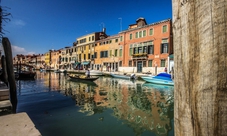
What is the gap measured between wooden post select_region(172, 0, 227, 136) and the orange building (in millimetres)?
22614

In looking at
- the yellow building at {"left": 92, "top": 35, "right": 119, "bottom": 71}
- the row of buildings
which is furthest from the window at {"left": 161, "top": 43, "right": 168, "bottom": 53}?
the yellow building at {"left": 92, "top": 35, "right": 119, "bottom": 71}

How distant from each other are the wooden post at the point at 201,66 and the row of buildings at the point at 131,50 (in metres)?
22.2

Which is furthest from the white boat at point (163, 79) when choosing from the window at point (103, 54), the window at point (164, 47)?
the window at point (103, 54)

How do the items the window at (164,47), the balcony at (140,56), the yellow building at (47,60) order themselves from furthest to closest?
the yellow building at (47,60) < the balcony at (140,56) < the window at (164,47)

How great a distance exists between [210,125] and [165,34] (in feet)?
79.5

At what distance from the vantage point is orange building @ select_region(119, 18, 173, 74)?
73.6 ft

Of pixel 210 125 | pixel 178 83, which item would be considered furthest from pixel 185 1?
pixel 210 125

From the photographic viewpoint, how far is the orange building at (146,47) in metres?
22.4

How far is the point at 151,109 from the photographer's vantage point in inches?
276

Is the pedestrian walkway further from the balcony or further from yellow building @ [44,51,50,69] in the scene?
yellow building @ [44,51,50,69]

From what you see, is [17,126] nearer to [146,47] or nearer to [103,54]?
[146,47]

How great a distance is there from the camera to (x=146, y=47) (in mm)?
25672

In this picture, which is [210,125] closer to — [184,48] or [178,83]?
[178,83]

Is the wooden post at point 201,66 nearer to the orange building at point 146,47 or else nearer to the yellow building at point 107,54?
the orange building at point 146,47
